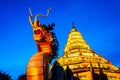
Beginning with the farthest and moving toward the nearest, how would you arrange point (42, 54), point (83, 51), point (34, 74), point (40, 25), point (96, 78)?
point (83, 51) < point (96, 78) < point (40, 25) < point (42, 54) < point (34, 74)

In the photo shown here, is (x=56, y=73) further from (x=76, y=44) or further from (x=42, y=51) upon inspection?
(x=76, y=44)

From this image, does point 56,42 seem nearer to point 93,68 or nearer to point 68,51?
point 93,68

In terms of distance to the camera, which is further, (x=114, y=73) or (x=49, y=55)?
(x=114, y=73)

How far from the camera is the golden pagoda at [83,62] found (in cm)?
4972

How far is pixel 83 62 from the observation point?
53281 mm

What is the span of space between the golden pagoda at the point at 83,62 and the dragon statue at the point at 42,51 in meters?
39.9

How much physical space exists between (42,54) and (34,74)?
0.81 metres

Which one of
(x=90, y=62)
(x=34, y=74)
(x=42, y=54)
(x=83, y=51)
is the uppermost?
(x=83, y=51)

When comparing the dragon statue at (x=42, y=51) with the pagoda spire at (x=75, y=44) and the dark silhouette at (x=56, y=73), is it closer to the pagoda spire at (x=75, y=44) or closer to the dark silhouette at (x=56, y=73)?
the dark silhouette at (x=56, y=73)

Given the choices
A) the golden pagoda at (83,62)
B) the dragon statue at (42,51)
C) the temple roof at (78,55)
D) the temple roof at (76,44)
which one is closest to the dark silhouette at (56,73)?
the dragon statue at (42,51)

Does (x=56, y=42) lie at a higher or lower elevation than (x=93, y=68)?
lower

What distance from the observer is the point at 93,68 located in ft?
167

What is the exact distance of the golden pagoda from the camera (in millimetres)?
49719

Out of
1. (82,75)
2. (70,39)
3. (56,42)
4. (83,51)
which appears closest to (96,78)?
(82,75)
